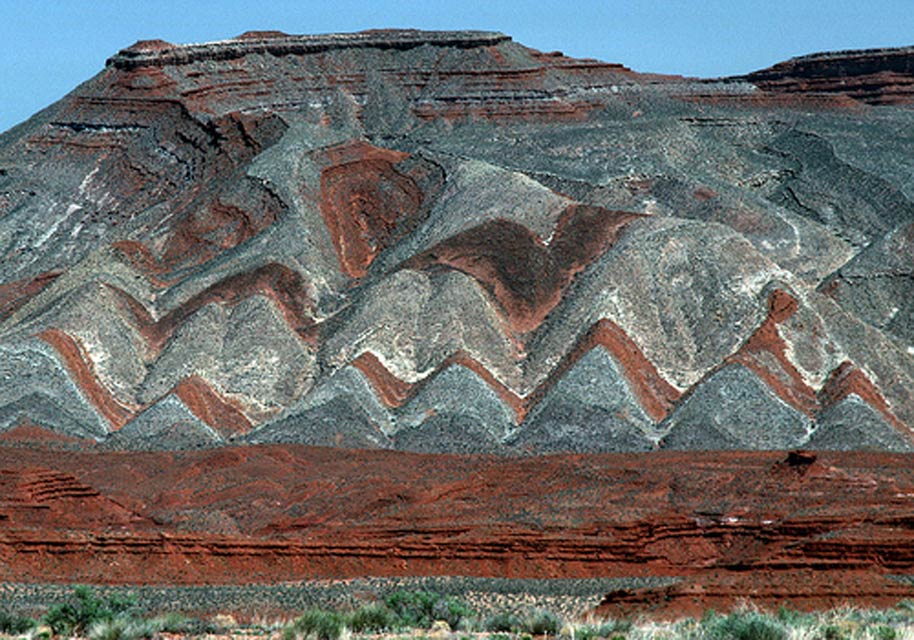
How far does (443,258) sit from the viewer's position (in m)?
70.0

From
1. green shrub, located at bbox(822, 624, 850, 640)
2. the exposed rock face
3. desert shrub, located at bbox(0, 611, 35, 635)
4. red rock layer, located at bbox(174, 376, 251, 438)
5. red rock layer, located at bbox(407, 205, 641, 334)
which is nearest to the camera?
green shrub, located at bbox(822, 624, 850, 640)

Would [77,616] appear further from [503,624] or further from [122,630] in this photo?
[503,624]

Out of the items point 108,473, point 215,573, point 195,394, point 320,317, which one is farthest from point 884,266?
point 215,573

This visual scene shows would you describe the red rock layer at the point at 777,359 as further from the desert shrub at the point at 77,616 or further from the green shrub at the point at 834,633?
the desert shrub at the point at 77,616

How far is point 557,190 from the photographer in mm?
82312

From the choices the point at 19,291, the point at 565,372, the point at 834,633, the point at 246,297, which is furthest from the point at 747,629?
the point at 19,291

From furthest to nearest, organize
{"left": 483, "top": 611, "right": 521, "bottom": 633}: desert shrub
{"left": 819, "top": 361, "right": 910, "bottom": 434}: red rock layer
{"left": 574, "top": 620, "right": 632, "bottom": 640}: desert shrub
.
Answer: {"left": 819, "top": 361, "right": 910, "bottom": 434}: red rock layer < {"left": 483, "top": 611, "right": 521, "bottom": 633}: desert shrub < {"left": 574, "top": 620, "right": 632, "bottom": 640}: desert shrub

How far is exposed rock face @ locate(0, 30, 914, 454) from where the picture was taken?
60.9m

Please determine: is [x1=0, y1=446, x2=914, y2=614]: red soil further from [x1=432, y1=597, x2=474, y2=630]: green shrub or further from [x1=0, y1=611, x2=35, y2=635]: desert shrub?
[x1=0, y1=611, x2=35, y2=635]: desert shrub

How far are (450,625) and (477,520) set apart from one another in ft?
50.4

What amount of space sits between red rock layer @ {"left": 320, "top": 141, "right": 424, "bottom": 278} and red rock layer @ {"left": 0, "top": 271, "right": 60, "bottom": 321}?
12609mm

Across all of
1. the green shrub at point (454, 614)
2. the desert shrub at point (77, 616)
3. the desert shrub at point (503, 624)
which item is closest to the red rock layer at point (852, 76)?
the green shrub at point (454, 614)

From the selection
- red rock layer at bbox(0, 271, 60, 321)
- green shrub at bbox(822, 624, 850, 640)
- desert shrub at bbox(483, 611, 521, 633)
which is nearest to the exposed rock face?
red rock layer at bbox(0, 271, 60, 321)

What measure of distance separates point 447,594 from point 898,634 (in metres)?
11.5
